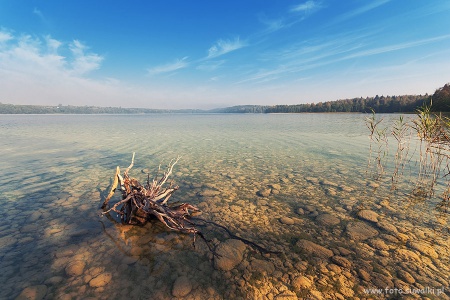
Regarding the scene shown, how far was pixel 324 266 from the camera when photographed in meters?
5.43

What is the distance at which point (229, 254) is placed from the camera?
592 cm

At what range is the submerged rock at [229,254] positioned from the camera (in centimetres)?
552

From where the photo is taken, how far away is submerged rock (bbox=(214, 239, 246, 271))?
217 inches

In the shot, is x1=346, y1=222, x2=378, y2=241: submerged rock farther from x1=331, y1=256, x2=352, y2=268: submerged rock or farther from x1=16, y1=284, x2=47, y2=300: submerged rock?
x1=16, y1=284, x2=47, y2=300: submerged rock

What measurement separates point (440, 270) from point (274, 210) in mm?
4842

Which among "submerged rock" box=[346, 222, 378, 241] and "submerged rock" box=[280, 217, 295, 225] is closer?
"submerged rock" box=[346, 222, 378, 241]

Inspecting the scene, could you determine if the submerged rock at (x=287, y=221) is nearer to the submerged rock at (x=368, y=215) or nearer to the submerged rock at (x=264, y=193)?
the submerged rock at (x=264, y=193)

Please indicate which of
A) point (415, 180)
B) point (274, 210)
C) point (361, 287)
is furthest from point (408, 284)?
point (415, 180)

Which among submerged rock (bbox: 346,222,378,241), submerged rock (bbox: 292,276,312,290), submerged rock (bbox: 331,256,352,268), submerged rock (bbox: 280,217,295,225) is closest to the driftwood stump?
submerged rock (bbox: 280,217,295,225)

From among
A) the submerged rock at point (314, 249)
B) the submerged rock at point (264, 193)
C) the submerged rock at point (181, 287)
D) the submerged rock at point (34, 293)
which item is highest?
the submerged rock at point (34, 293)

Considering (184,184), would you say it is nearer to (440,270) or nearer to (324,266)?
(324,266)

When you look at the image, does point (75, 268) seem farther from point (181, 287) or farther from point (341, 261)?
point (341, 261)

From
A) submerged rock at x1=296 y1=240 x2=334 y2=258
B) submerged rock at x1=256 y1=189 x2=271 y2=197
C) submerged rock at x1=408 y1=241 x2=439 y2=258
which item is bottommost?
submerged rock at x1=256 y1=189 x2=271 y2=197

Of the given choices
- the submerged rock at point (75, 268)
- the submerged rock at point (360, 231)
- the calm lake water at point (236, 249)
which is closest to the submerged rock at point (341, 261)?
the calm lake water at point (236, 249)
